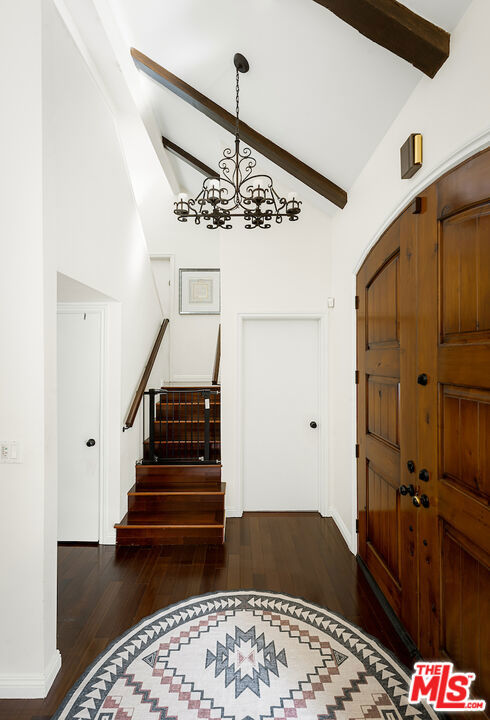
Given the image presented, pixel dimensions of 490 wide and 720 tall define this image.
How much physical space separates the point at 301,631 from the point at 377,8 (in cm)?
305

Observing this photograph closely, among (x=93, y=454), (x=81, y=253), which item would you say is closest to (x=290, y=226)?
(x=81, y=253)

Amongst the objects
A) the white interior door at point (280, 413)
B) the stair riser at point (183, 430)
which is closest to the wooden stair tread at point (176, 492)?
the white interior door at point (280, 413)

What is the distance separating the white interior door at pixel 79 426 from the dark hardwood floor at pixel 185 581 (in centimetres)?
25

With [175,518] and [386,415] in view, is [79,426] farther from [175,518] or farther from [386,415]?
[386,415]

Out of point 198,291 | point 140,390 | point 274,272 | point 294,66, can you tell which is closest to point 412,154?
point 294,66

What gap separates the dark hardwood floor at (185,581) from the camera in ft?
6.64

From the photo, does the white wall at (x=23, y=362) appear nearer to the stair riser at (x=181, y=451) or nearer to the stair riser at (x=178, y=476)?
the stair riser at (x=178, y=476)

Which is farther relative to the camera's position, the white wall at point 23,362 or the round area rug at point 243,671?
the white wall at point 23,362

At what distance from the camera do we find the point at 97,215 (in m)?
2.77

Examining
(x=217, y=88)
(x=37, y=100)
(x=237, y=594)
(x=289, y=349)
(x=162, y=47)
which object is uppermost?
(x=162, y=47)

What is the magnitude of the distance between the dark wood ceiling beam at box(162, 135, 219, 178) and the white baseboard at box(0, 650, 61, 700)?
5.08m

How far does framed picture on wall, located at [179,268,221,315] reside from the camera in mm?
5895

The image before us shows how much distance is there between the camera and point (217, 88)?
3.00 m

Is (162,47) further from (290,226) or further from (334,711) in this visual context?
(334,711)
